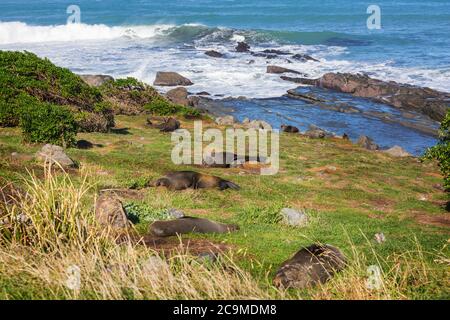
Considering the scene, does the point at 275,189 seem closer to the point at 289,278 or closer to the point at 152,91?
the point at 289,278

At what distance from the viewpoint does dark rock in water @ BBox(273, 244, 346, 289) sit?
341 inches

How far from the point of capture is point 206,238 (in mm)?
11367

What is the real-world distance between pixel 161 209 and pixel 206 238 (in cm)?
190

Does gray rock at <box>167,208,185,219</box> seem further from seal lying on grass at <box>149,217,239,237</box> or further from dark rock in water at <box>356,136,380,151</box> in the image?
dark rock in water at <box>356,136,380,151</box>

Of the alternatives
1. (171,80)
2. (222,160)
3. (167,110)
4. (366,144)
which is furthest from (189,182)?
(171,80)

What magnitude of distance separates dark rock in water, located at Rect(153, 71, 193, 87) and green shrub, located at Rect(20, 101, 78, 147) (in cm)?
2258

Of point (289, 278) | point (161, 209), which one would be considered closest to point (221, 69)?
point (161, 209)

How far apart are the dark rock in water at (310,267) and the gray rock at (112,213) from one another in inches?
126

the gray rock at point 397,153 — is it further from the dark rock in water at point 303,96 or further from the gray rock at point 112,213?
the gray rock at point 112,213

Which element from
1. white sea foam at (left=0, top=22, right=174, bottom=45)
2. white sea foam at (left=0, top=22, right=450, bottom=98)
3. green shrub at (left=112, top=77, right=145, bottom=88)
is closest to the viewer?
green shrub at (left=112, top=77, right=145, bottom=88)

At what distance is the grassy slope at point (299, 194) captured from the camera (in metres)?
11.5

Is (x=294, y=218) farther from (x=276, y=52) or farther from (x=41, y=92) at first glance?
(x=276, y=52)

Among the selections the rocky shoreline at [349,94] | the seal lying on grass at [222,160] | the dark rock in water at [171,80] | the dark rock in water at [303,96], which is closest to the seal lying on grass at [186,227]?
A: the seal lying on grass at [222,160]

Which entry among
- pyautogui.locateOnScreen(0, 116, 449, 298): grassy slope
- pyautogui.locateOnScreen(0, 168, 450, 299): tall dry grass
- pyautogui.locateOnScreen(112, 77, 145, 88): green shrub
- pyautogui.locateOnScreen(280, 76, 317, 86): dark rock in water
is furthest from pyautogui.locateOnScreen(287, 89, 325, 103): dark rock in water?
pyautogui.locateOnScreen(0, 168, 450, 299): tall dry grass
